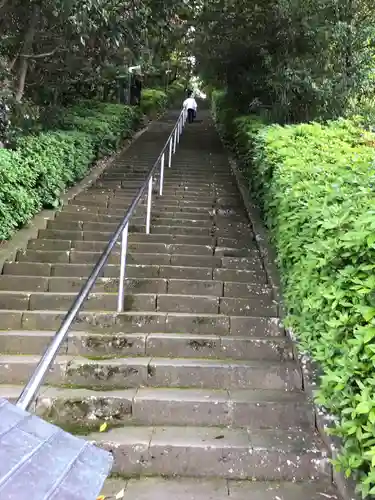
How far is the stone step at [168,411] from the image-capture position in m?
3.27

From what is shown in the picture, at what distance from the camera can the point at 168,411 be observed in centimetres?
331

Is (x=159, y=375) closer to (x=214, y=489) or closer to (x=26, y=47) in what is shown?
(x=214, y=489)

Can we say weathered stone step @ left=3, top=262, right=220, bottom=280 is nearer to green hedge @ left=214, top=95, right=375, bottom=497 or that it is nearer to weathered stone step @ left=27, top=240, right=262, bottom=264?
weathered stone step @ left=27, top=240, right=262, bottom=264

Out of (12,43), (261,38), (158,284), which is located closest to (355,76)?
(261,38)

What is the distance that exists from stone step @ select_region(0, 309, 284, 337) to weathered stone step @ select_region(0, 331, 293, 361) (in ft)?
0.71

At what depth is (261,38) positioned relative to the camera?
10555 mm

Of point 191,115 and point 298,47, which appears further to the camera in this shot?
point 191,115

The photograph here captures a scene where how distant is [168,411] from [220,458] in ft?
1.70

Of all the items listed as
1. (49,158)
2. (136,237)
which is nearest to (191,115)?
(49,158)

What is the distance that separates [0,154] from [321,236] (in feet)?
12.1

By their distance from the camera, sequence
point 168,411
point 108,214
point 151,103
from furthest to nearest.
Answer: point 151,103 < point 108,214 < point 168,411

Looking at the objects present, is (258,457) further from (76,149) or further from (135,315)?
(76,149)

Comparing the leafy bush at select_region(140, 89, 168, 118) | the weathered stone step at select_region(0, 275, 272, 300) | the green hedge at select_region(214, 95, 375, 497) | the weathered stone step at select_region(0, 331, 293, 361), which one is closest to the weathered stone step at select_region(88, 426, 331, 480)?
the green hedge at select_region(214, 95, 375, 497)

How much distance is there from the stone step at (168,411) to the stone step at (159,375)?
253 mm
